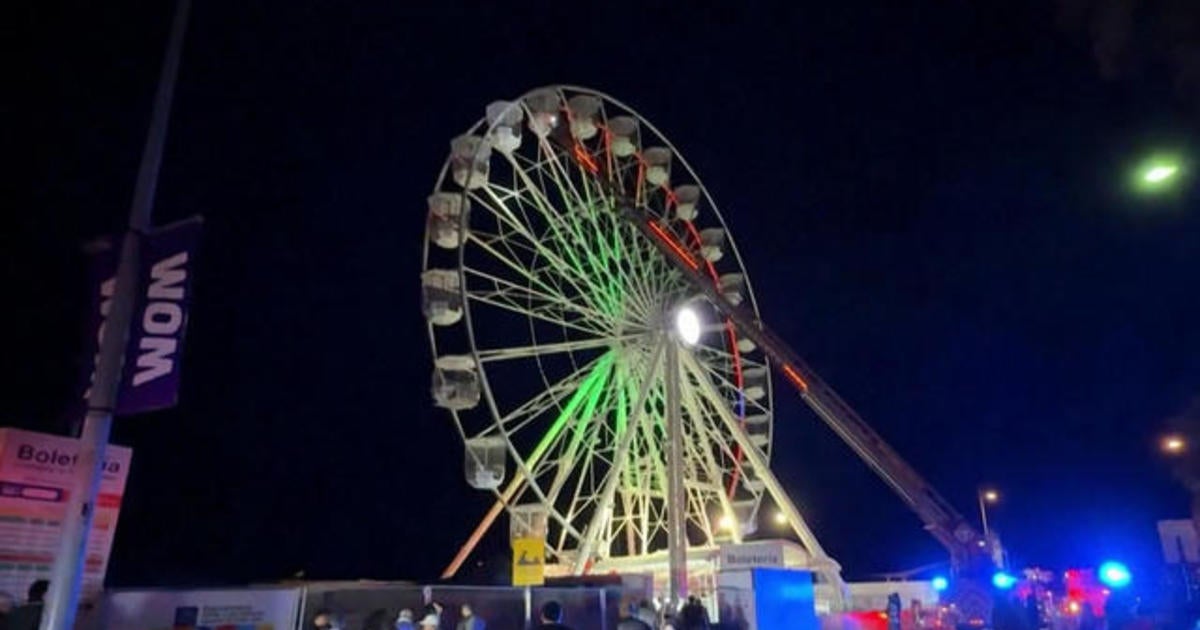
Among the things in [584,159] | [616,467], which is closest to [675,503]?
[616,467]

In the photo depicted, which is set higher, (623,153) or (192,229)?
(623,153)

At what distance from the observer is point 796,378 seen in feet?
79.2

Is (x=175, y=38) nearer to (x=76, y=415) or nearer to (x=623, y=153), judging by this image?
(x=76, y=415)

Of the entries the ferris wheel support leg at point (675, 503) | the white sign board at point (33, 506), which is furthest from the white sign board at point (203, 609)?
the ferris wheel support leg at point (675, 503)

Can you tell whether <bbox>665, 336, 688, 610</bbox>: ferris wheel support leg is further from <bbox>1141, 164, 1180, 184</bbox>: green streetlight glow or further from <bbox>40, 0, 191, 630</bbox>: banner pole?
<bbox>1141, 164, 1180, 184</bbox>: green streetlight glow

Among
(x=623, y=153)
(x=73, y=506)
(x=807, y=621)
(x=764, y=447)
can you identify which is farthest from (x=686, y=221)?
(x=73, y=506)

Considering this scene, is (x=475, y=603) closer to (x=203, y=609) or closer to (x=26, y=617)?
(x=203, y=609)

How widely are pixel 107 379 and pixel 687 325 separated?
1769cm

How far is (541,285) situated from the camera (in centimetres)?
2319

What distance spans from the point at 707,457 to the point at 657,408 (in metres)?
2.19

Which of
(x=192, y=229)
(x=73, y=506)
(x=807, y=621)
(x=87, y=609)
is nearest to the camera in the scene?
(x=73, y=506)

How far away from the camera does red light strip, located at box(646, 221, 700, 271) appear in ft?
75.6

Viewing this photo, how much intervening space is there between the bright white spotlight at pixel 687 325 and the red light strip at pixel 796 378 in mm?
2850

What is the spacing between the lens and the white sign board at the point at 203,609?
9453mm
